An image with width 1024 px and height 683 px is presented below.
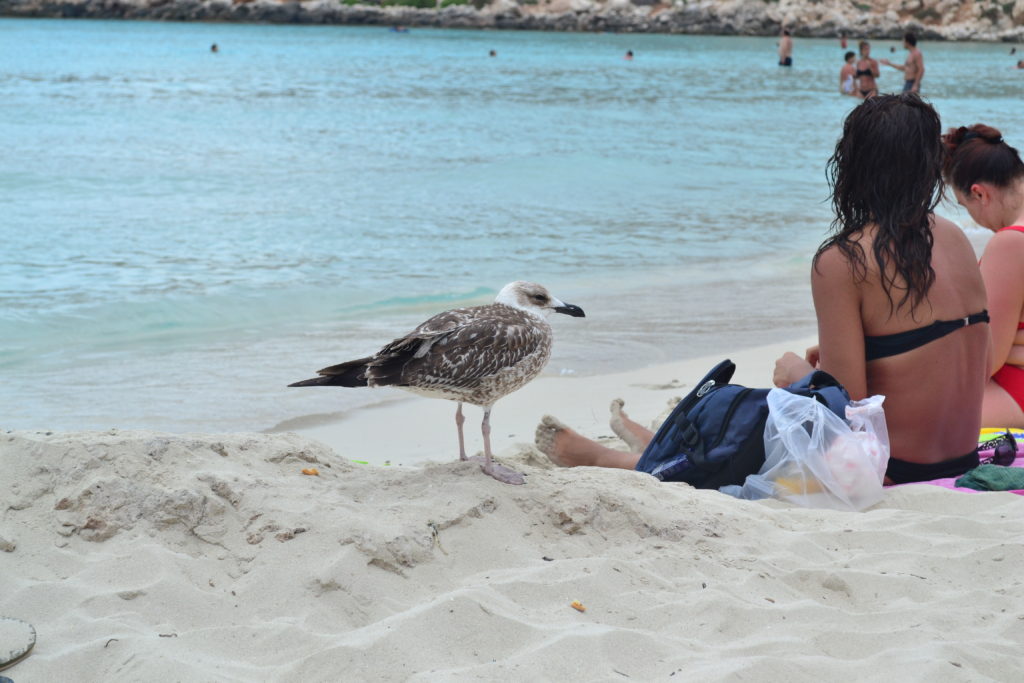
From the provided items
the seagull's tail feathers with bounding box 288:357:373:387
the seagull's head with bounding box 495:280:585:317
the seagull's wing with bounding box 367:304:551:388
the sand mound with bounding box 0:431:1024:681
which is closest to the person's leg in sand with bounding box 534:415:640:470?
the sand mound with bounding box 0:431:1024:681

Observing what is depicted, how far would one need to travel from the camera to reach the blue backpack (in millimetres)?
3717

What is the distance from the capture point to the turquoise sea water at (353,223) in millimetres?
7301

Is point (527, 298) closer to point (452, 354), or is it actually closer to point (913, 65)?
point (452, 354)

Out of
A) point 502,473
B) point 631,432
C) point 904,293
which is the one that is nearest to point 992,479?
point 904,293

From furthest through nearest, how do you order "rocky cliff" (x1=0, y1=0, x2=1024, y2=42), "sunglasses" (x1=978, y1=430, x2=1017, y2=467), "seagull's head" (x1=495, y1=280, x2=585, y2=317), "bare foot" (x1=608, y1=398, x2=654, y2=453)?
"rocky cliff" (x1=0, y1=0, x2=1024, y2=42) → "bare foot" (x1=608, y1=398, x2=654, y2=453) → "sunglasses" (x1=978, y1=430, x2=1017, y2=467) → "seagull's head" (x1=495, y1=280, x2=585, y2=317)

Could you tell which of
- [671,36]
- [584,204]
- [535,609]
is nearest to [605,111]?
[584,204]

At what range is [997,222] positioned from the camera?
437 centimetres

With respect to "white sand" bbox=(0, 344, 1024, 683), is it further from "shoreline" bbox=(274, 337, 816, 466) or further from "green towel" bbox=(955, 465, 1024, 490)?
"shoreline" bbox=(274, 337, 816, 466)

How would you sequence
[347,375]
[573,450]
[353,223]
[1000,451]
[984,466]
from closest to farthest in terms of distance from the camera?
[347,375], [984,466], [1000,451], [573,450], [353,223]

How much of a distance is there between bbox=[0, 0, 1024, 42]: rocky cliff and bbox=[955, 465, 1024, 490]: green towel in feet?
212

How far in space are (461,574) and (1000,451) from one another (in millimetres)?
2311

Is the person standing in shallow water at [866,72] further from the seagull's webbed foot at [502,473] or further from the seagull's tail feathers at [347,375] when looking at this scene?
the seagull's tail feathers at [347,375]

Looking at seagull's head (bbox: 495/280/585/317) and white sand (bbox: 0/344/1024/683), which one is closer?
white sand (bbox: 0/344/1024/683)

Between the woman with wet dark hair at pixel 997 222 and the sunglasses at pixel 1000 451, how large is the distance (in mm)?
234
